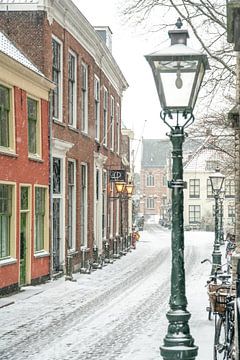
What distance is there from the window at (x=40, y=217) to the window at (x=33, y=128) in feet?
3.60

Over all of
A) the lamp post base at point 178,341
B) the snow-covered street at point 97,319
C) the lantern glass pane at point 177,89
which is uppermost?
the lantern glass pane at point 177,89

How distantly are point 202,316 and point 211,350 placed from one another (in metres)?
3.82

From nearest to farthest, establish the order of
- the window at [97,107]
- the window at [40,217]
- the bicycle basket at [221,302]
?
the bicycle basket at [221,302] < the window at [40,217] < the window at [97,107]

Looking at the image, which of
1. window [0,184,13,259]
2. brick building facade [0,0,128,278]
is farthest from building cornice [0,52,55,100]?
window [0,184,13,259]

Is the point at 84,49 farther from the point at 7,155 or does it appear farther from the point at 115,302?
the point at 115,302

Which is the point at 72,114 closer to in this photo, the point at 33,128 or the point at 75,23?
the point at 75,23

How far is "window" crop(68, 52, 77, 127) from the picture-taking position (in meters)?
26.0

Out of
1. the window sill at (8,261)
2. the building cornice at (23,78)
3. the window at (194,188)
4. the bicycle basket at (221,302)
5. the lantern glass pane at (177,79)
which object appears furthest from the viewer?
the window at (194,188)

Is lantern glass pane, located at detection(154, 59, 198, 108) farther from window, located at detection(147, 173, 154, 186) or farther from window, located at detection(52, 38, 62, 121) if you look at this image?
window, located at detection(147, 173, 154, 186)

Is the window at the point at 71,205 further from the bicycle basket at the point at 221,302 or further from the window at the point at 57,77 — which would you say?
the bicycle basket at the point at 221,302

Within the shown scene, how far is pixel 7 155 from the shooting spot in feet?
61.0

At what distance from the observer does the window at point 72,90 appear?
26.0m

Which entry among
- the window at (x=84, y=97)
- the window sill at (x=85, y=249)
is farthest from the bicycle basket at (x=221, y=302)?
the window at (x=84, y=97)

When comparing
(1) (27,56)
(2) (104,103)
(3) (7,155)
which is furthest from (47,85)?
(2) (104,103)
